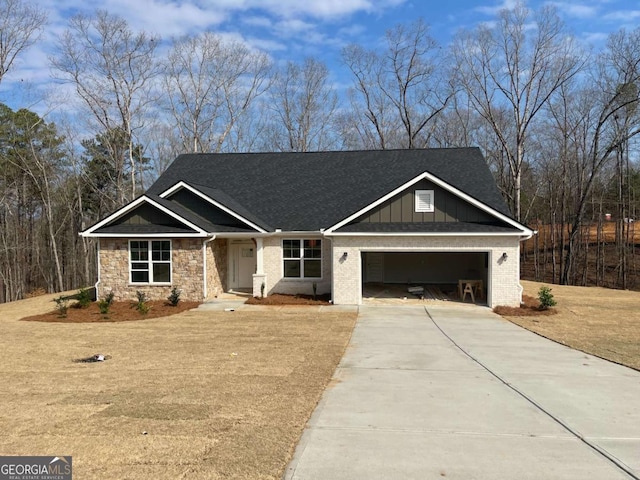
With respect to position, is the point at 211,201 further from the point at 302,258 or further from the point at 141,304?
the point at 141,304

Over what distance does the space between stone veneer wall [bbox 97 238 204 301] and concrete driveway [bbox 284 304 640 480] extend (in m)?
8.94

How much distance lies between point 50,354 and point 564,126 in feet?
121

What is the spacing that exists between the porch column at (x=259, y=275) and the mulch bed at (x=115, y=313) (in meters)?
2.41

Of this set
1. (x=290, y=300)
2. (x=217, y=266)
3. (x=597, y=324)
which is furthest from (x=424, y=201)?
(x=217, y=266)

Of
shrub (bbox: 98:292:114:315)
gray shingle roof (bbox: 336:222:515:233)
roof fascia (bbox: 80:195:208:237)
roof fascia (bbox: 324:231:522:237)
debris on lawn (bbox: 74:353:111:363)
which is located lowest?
debris on lawn (bbox: 74:353:111:363)

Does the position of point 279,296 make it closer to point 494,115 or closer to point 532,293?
point 532,293

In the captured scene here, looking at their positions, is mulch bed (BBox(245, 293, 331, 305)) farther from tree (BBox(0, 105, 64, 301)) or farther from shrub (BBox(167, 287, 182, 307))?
tree (BBox(0, 105, 64, 301))

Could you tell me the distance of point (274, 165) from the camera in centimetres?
2409

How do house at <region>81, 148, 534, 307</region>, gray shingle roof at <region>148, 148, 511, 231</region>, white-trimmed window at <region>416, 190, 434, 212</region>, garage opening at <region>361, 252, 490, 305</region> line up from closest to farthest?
house at <region>81, 148, 534, 307</region>, white-trimmed window at <region>416, 190, 434, 212</region>, gray shingle roof at <region>148, 148, 511, 231</region>, garage opening at <region>361, 252, 490, 305</region>

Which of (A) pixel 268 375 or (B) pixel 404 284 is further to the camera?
(B) pixel 404 284

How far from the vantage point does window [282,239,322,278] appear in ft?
62.5

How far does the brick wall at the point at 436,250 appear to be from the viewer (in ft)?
53.5

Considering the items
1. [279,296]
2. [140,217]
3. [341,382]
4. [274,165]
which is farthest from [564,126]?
[341,382]

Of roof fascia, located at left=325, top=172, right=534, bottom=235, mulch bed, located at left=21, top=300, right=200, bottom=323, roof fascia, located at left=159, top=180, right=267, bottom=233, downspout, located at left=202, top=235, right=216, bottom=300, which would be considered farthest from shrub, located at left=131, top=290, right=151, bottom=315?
roof fascia, located at left=325, top=172, right=534, bottom=235
